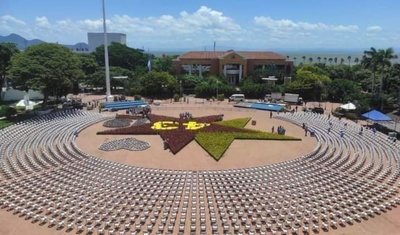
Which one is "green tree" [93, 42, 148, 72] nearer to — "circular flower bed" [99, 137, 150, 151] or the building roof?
the building roof

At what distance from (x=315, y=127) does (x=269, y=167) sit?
17.4 meters

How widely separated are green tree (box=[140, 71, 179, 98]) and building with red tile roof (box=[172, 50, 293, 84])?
14.3 metres

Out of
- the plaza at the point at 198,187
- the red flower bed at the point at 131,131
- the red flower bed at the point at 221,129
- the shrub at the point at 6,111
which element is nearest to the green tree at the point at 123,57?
the shrub at the point at 6,111

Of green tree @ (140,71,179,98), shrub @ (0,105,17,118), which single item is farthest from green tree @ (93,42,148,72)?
shrub @ (0,105,17,118)

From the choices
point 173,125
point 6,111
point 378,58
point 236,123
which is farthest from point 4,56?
point 378,58

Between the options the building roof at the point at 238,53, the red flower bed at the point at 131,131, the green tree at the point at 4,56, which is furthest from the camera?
the building roof at the point at 238,53

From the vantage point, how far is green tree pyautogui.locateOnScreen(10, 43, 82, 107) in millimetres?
46938

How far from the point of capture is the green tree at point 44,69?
154 ft

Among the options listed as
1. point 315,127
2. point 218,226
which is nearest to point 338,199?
point 218,226

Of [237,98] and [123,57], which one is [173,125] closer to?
[237,98]

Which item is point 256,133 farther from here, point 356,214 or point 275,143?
point 356,214

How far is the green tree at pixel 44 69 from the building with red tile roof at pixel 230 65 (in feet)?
119

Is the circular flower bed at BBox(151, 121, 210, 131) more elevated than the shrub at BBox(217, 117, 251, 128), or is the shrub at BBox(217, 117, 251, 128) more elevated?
the shrub at BBox(217, 117, 251, 128)

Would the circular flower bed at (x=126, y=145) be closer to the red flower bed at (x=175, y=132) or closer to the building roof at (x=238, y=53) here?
the red flower bed at (x=175, y=132)
